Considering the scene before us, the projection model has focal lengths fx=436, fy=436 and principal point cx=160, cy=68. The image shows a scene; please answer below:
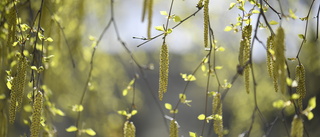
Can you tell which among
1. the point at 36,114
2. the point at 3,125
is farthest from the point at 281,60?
the point at 3,125

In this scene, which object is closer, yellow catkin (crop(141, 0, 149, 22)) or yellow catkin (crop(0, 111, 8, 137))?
yellow catkin (crop(141, 0, 149, 22))

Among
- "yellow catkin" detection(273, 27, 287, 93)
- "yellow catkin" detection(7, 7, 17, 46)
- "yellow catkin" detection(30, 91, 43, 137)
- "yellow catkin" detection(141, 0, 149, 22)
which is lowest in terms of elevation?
"yellow catkin" detection(30, 91, 43, 137)

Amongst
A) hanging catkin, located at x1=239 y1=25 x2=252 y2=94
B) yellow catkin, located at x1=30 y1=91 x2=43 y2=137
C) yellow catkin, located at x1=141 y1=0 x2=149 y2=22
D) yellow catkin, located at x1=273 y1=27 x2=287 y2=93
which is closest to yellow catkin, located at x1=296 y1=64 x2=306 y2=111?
hanging catkin, located at x1=239 y1=25 x2=252 y2=94

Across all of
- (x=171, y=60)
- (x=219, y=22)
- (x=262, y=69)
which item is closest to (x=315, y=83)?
(x=262, y=69)

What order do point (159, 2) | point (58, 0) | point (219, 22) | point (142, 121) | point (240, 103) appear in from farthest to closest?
point (142, 121) → point (219, 22) → point (240, 103) → point (159, 2) → point (58, 0)

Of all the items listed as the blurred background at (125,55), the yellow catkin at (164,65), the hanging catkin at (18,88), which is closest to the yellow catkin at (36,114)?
the hanging catkin at (18,88)

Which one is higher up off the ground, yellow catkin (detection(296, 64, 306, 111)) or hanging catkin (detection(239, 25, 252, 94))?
hanging catkin (detection(239, 25, 252, 94))

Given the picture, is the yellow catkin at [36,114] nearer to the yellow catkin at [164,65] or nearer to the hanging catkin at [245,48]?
the yellow catkin at [164,65]

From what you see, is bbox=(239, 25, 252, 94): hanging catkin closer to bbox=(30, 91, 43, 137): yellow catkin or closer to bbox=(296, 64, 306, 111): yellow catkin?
bbox=(296, 64, 306, 111): yellow catkin

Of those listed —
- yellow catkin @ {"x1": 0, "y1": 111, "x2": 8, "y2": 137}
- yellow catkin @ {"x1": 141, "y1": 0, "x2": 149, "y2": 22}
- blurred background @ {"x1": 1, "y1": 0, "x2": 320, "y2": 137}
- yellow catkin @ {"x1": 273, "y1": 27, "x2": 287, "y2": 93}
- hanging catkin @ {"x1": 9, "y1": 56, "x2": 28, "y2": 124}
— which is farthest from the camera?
blurred background @ {"x1": 1, "y1": 0, "x2": 320, "y2": 137}

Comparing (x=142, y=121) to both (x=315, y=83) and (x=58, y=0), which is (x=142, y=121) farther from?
(x=58, y=0)

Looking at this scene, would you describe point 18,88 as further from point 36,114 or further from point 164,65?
point 164,65
